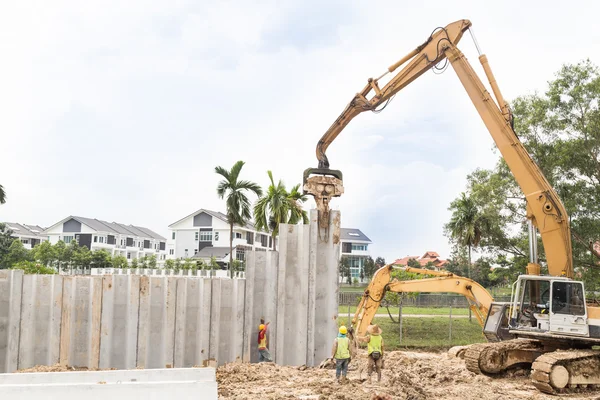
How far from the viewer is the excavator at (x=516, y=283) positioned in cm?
1332

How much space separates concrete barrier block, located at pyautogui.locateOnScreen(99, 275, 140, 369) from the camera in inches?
467

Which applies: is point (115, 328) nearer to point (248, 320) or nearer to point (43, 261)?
point (248, 320)

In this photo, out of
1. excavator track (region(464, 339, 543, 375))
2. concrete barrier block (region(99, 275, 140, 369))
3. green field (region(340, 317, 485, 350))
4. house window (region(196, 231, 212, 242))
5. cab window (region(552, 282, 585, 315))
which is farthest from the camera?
house window (region(196, 231, 212, 242))

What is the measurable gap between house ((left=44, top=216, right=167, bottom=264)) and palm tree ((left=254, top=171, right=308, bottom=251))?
43.7 meters

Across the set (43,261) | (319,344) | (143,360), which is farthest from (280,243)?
(43,261)

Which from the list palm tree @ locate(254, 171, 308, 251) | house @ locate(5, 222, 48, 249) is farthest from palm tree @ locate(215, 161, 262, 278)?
house @ locate(5, 222, 48, 249)

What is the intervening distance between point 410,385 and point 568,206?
16.5 metres

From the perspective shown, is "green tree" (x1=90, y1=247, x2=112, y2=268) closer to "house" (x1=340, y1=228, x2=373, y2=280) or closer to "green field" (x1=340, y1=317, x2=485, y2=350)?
"green field" (x1=340, y1=317, x2=485, y2=350)

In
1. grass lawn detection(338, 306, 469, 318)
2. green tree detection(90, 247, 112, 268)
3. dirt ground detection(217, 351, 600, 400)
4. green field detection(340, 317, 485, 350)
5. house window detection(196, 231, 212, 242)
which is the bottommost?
green field detection(340, 317, 485, 350)

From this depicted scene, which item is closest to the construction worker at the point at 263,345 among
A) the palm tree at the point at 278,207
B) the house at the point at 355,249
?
the palm tree at the point at 278,207

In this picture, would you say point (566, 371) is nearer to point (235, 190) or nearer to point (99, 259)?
point (235, 190)

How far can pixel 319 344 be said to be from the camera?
42.6 ft

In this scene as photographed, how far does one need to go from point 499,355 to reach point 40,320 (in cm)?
1006

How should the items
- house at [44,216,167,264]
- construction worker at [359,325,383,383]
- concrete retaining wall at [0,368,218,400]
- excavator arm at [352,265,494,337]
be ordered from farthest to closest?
house at [44,216,167,264] → excavator arm at [352,265,494,337] → construction worker at [359,325,383,383] → concrete retaining wall at [0,368,218,400]
